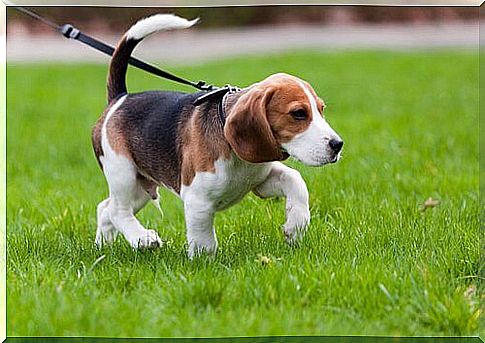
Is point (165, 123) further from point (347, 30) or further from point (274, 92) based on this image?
point (347, 30)

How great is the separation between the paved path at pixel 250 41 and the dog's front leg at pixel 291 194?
32.8 inches

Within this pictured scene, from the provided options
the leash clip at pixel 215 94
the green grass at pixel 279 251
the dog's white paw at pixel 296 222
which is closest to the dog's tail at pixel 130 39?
the leash clip at pixel 215 94

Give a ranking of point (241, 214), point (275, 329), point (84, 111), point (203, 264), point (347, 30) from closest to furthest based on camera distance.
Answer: point (275, 329)
point (203, 264)
point (241, 214)
point (347, 30)
point (84, 111)

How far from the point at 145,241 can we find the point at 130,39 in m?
0.81

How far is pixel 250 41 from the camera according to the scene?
5.09m

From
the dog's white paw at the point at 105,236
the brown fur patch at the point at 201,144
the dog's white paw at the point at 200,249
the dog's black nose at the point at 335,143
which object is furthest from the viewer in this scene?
the dog's white paw at the point at 105,236

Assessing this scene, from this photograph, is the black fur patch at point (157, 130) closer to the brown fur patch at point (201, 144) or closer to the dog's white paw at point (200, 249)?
the brown fur patch at point (201, 144)

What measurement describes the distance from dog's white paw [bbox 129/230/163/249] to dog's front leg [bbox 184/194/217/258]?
18 cm

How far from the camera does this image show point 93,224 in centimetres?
468

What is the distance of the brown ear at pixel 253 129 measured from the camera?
3400 millimetres

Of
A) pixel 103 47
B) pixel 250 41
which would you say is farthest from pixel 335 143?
pixel 250 41

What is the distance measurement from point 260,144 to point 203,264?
0.52 m

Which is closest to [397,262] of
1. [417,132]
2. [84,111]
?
[417,132]

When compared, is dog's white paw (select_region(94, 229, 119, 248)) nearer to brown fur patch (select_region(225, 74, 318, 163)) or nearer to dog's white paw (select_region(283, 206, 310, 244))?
dog's white paw (select_region(283, 206, 310, 244))
